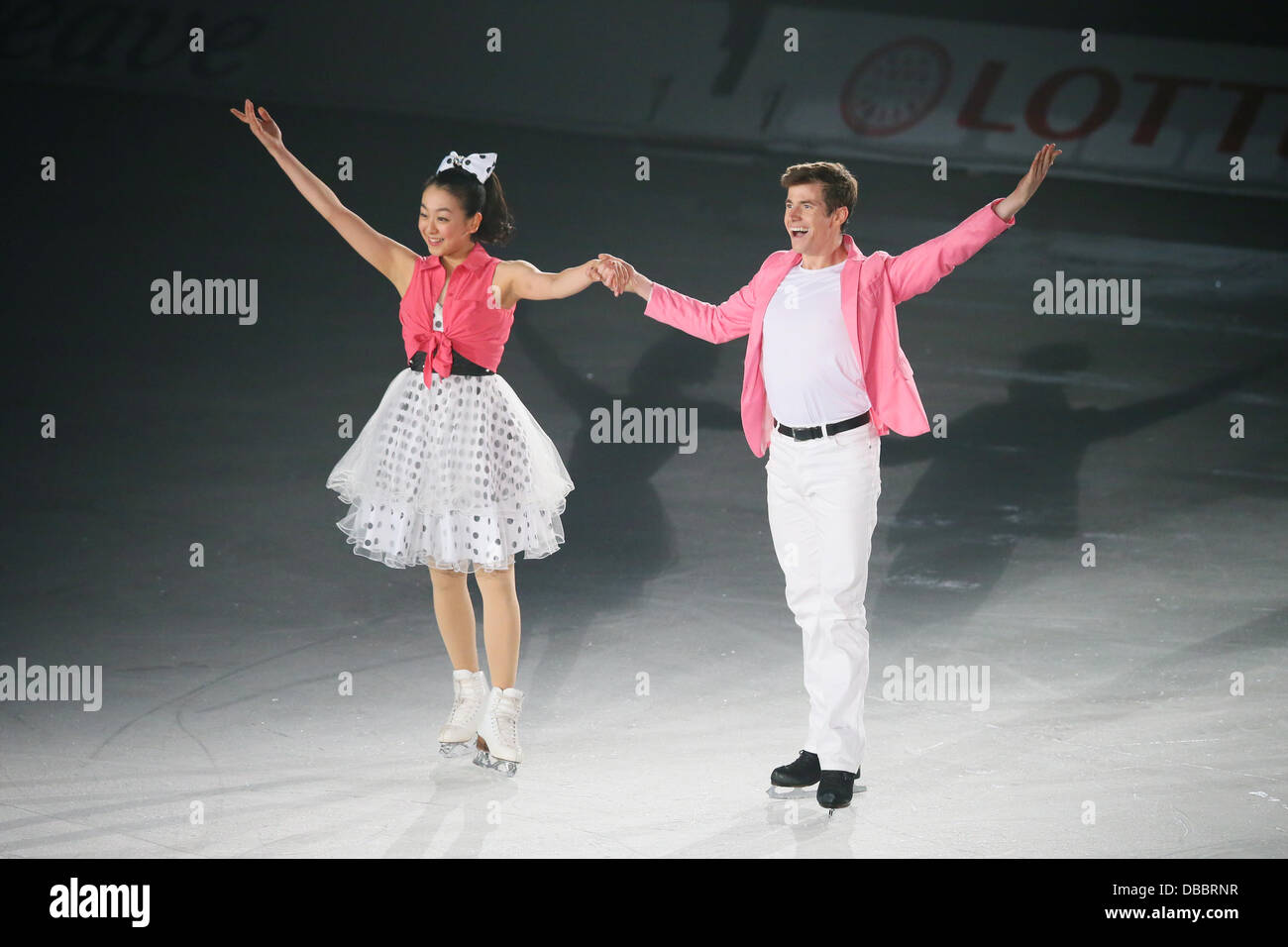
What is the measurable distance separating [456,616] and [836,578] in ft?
3.46

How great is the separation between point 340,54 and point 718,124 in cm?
277

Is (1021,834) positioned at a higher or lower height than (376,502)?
lower

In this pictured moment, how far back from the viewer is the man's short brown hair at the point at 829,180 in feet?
11.8

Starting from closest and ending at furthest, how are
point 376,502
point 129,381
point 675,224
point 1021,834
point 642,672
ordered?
point 1021,834
point 376,502
point 642,672
point 129,381
point 675,224

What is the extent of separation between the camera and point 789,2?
10.5m

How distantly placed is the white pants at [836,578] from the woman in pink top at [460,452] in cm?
72

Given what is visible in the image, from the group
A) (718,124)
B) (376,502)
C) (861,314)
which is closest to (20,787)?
(376,502)

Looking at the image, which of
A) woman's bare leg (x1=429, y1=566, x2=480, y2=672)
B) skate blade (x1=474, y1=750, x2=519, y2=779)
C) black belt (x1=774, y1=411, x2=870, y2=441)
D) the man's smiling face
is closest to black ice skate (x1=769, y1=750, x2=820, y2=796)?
skate blade (x1=474, y1=750, x2=519, y2=779)

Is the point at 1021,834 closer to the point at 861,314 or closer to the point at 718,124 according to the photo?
the point at 861,314

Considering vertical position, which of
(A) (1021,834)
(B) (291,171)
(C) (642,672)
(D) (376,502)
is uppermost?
(B) (291,171)

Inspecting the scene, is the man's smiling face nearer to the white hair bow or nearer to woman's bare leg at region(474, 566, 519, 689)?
the white hair bow

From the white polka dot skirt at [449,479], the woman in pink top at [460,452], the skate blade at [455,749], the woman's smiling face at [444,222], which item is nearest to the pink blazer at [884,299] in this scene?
the woman in pink top at [460,452]

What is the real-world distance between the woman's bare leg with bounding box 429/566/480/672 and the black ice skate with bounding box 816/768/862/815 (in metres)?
1.01

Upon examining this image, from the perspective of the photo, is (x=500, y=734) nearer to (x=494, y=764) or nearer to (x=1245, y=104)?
(x=494, y=764)
